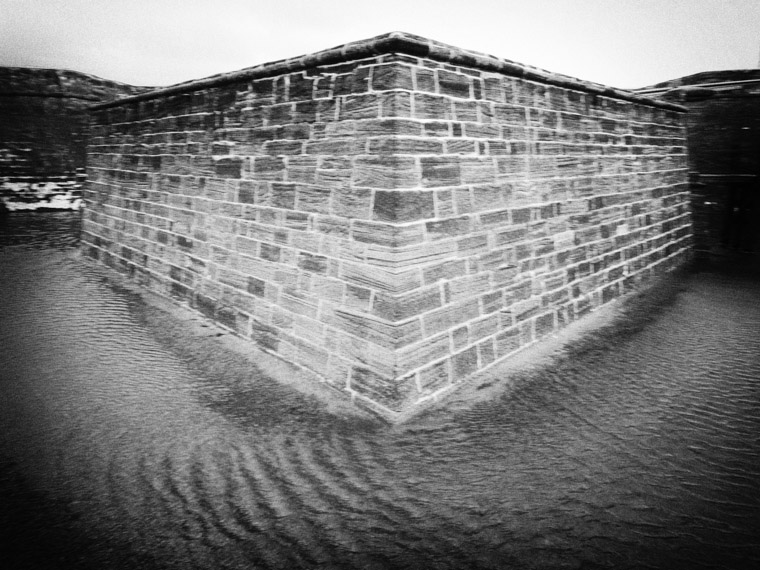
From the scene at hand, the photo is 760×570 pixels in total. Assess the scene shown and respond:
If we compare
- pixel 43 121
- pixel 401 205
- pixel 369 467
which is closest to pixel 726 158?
pixel 401 205

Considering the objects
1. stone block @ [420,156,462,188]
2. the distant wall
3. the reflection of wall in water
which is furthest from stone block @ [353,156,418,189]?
the distant wall

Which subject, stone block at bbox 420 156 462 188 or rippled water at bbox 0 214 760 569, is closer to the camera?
rippled water at bbox 0 214 760 569

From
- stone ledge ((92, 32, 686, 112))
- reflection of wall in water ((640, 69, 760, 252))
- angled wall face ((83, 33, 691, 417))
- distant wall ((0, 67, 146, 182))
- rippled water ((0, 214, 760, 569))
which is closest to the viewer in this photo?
rippled water ((0, 214, 760, 569))

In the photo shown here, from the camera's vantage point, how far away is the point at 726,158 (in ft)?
29.2

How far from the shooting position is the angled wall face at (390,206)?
3.04 metres

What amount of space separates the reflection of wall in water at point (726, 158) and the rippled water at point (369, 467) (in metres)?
5.75

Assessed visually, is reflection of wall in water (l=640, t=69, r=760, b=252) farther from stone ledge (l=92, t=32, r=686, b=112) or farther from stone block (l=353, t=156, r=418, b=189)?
stone block (l=353, t=156, r=418, b=189)

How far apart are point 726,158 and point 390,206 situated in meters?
9.41

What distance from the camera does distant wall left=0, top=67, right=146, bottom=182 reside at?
43.1ft

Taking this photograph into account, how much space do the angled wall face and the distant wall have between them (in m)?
10.5

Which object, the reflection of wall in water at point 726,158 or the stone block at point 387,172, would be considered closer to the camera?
the stone block at point 387,172

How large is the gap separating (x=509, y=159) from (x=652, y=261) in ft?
14.4

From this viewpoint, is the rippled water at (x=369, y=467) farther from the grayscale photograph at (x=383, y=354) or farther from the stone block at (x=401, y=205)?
the stone block at (x=401, y=205)

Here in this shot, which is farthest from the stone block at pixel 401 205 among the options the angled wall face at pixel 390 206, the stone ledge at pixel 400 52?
the stone ledge at pixel 400 52
